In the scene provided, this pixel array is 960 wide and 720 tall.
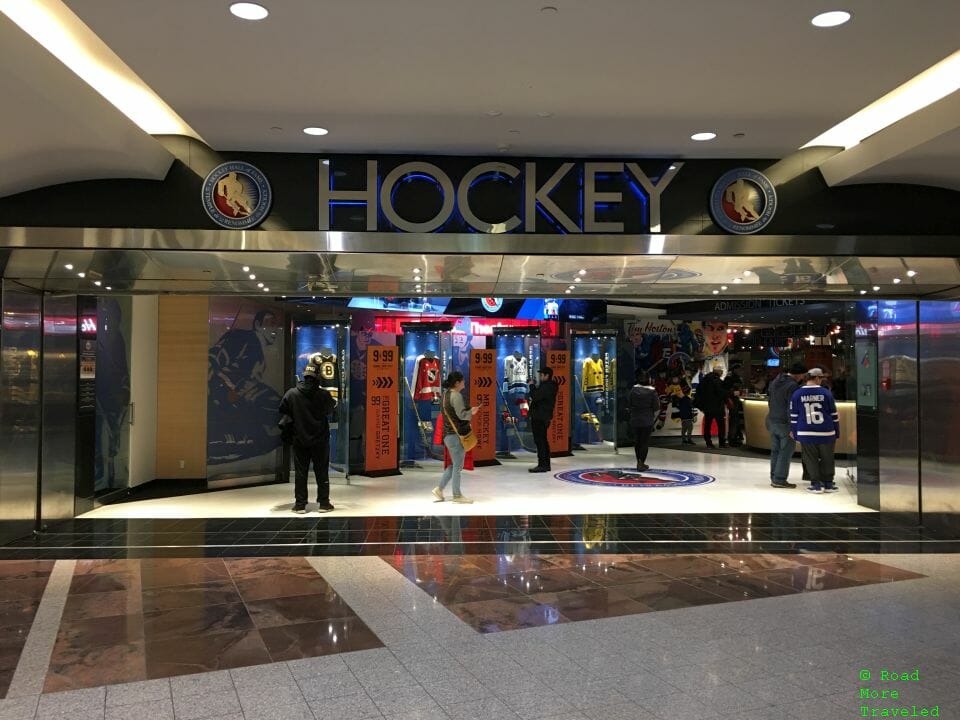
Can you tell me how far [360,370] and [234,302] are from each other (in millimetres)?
2233

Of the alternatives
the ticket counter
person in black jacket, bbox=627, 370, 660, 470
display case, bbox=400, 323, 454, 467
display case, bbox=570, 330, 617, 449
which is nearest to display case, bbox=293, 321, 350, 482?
display case, bbox=400, 323, 454, 467

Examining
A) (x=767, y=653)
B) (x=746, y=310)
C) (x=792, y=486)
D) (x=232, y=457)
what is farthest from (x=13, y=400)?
(x=746, y=310)

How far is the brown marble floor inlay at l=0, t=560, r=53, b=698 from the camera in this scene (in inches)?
145

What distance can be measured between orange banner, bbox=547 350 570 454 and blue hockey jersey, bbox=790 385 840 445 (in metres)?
4.50

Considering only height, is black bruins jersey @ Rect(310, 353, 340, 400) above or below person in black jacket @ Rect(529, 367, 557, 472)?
above

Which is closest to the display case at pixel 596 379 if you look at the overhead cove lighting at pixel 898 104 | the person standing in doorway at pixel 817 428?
the person standing in doorway at pixel 817 428

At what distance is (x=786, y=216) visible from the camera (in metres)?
5.93

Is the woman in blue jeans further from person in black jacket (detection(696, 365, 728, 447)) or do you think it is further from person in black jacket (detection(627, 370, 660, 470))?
person in black jacket (detection(696, 365, 728, 447))

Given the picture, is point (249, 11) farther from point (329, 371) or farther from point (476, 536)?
point (329, 371)

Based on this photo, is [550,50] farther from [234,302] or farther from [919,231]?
[234,302]

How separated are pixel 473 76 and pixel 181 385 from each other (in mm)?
6522

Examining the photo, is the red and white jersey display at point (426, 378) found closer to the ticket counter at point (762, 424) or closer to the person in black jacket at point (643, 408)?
the person in black jacket at point (643, 408)

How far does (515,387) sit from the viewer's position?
42.2 ft

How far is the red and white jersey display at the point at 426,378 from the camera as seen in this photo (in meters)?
11.6
